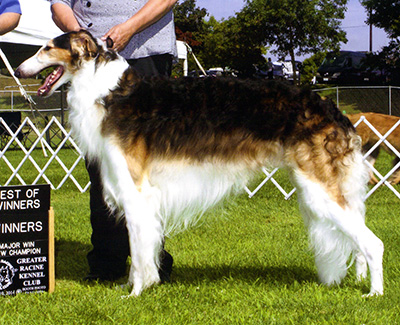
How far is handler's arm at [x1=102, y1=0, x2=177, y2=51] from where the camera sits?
11.1ft

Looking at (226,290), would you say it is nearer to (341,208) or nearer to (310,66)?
(341,208)

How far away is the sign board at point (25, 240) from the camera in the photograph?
3357 millimetres

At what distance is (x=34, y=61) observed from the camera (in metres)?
3.21

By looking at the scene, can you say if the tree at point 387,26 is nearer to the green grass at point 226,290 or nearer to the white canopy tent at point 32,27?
the white canopy tent at point 32,27

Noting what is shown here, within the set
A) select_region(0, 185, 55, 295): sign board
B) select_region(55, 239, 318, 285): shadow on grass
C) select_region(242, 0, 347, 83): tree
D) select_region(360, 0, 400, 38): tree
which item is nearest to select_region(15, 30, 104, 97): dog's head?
select_region(0, 185, 55, 295): sign board

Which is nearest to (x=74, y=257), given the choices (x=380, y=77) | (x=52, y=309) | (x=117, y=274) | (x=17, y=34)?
(x=117, y=274)

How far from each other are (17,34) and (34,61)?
23.3ft

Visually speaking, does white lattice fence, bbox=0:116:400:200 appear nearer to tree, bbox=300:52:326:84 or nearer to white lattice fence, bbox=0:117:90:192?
white lattice fence, bbox=0:117:90:192

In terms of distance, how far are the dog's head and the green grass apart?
52.4 inches

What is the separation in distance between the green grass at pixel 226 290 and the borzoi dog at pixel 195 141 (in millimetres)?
229

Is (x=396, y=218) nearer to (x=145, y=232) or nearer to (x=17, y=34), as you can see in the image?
(x=145, y=232)

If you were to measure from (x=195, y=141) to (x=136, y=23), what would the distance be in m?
0.88

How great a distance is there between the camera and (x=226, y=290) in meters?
3.44

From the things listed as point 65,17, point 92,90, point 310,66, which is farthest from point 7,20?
point 310,66
